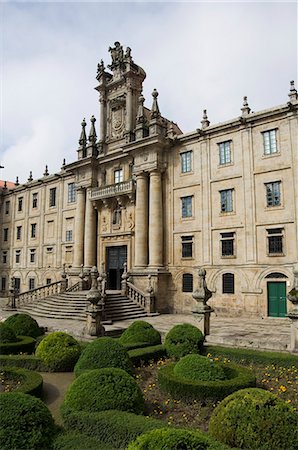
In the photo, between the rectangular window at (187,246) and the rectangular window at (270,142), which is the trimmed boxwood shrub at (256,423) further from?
the rectangular window at (187,246)

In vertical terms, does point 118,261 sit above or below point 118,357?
above

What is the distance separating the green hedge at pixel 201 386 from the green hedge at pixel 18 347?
6.93 metres

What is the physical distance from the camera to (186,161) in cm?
2920

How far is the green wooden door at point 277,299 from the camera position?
23312 mm

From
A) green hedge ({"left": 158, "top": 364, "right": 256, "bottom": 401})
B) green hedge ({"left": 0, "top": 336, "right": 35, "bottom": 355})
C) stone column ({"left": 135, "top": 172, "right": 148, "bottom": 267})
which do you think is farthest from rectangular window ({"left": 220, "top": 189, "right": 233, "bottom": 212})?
green hedge ({"left": 158, "top": 364, "right": 256, "bottom": 401})

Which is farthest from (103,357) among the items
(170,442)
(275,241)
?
(275,241)

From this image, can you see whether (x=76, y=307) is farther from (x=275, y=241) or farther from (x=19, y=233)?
(x=19, y=233)

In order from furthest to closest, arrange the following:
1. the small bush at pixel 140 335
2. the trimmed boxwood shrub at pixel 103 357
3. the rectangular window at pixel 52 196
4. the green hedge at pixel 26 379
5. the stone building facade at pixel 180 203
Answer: the rectangular window at pixel 52 196 → the stone building facade at pixel 180 203 → the small bush at pixel 140 335 → the trimmed boxwood shrub at pixel 103 357 → the green hedge at pixel 26 379

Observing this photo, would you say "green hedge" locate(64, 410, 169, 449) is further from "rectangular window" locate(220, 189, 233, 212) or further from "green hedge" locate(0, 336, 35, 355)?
"rectangular window" locate(220, 189, 233, 212)

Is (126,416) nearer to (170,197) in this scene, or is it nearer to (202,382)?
(202,382)

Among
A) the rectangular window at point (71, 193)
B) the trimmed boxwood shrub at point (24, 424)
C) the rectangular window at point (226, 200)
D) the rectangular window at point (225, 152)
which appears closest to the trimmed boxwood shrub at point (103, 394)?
the trimmed boxwood shrub at point (24, 424)

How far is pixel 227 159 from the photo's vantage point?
27.1 metres

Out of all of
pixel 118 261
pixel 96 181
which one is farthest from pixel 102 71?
pixel 118 261

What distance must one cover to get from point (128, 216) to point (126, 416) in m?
25.2
